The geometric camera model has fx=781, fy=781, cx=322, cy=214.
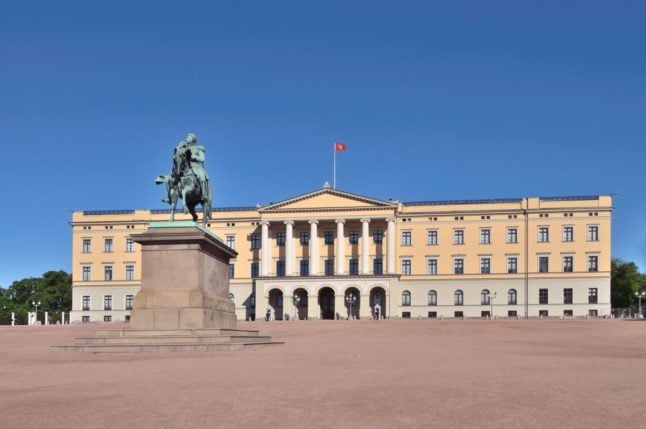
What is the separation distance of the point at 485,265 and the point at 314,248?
1969 cm

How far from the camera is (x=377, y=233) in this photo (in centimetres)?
9075

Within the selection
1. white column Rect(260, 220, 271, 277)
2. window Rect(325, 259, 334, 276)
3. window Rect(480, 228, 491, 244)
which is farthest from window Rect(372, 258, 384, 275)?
white column Rect(260, 220, 271, 277)

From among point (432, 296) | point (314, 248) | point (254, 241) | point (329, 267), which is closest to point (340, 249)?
point (314, 248)

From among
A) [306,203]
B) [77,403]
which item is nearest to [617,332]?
[77,403]

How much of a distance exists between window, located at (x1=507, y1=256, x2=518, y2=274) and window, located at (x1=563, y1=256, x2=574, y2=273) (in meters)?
5.31

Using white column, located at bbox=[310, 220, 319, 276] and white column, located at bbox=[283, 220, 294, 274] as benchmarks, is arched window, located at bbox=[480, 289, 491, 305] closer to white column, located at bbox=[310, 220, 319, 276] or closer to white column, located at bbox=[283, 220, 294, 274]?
white column, located at bbox=[310, 220, 319, 276]

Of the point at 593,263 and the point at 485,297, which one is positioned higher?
the point at 593,263

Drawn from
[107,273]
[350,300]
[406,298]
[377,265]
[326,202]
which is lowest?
[350,300]

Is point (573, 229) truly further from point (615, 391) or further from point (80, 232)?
point (615, 391)

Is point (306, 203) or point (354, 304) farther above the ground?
point (306, 203)

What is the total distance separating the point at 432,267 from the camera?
297 ft

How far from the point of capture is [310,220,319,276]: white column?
89625 millimetres

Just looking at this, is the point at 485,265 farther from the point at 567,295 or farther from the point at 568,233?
the point at 568,233

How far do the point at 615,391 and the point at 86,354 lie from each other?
46.8 feet
